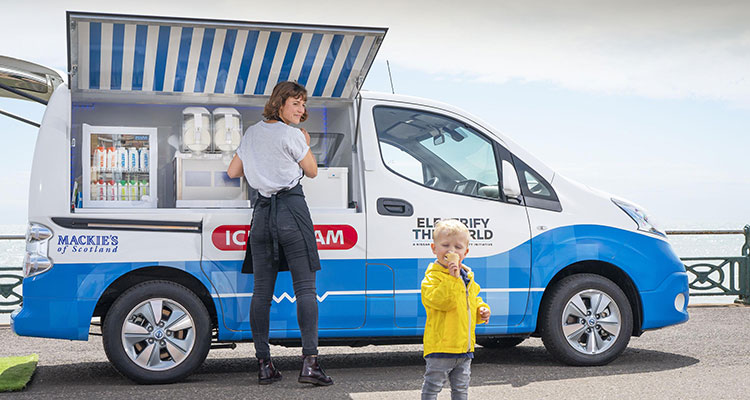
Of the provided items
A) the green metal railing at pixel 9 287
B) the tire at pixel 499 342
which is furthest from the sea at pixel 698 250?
the tire at pixel 499 342

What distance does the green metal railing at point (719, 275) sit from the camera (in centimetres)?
1136

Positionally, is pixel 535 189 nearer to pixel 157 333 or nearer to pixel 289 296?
pixel 289 296

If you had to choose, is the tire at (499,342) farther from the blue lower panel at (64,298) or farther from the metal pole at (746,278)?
the metal pole at (746,278)

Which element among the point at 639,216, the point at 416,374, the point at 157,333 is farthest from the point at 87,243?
the point at 639,216

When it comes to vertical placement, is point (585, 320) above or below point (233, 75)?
below

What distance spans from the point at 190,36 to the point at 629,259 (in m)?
3.62

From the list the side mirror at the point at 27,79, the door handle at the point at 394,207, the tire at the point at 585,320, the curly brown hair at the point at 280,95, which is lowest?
the tire at the point at 585,320

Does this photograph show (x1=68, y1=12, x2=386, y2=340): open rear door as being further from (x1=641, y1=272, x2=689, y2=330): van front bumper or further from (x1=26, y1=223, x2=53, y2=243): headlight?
(x1=641, y1=272, x2=689, y2=330): van front bumper

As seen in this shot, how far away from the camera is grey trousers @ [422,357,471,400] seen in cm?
386

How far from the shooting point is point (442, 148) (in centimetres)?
620

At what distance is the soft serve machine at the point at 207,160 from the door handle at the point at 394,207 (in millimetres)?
965

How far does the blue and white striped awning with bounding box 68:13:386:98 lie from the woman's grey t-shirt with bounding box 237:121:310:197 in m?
0.66

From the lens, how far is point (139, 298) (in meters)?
5.45

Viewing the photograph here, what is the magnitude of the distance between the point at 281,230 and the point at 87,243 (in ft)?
4.23
